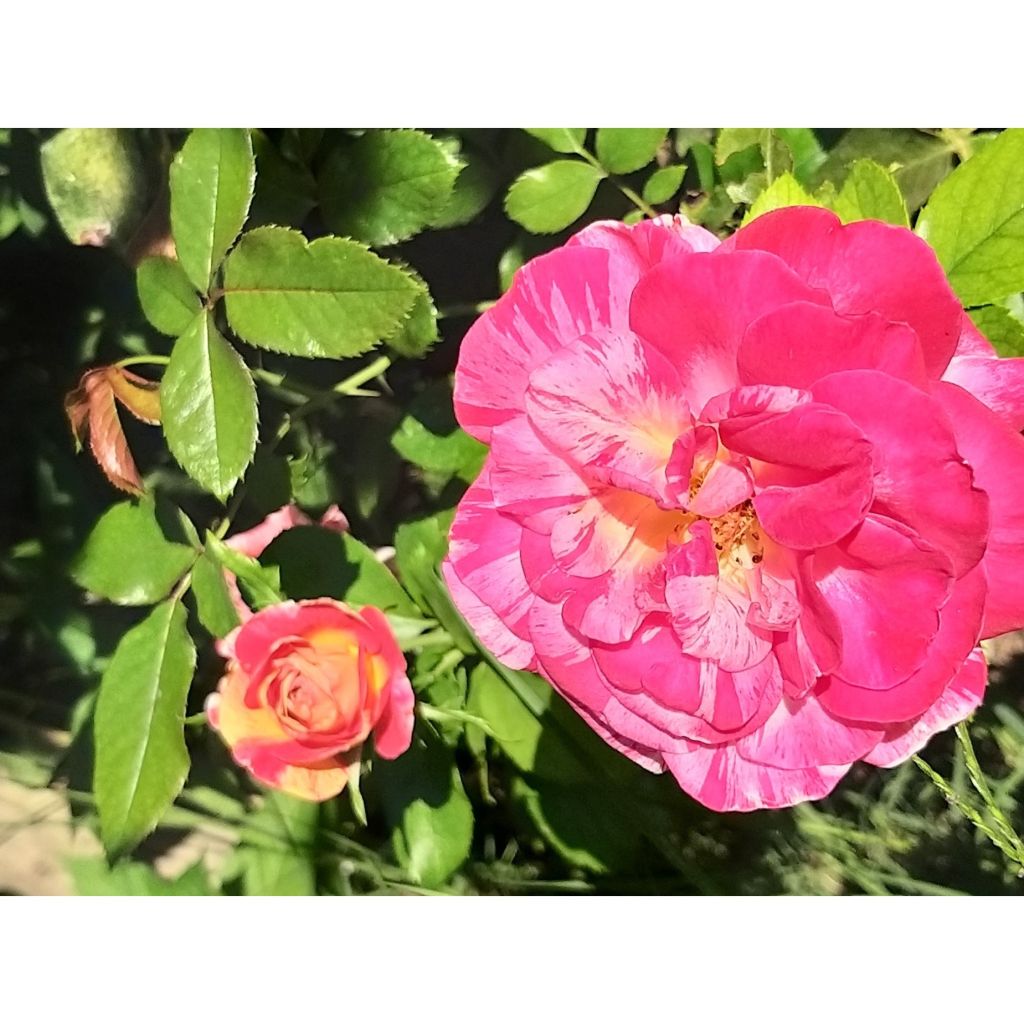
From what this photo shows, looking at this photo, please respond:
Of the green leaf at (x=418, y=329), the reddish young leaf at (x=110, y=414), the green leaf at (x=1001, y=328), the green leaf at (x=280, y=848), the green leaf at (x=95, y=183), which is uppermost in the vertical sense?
the green leaf at (x=95, y=183)

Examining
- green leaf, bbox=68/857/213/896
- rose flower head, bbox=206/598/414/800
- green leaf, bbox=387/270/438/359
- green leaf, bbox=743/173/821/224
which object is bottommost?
green leaf, bbox=68/857/213/896

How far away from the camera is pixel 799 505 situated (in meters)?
0.27

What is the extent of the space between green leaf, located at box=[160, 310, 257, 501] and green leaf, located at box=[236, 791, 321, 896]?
0.14m

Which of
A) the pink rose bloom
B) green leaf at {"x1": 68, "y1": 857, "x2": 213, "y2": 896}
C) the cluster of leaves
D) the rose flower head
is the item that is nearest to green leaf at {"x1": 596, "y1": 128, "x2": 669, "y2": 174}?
the cluster of leaves

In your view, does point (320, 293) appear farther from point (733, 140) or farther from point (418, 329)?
point (733, 140)

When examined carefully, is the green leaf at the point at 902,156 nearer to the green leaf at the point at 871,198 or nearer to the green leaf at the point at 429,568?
the green leaf at the point at 871,198

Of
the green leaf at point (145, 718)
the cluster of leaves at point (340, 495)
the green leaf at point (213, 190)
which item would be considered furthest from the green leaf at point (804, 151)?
the green leaf at point (145, 718)

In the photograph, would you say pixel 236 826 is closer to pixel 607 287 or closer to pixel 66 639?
pixel 66 639

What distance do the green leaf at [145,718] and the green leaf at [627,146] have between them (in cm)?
26

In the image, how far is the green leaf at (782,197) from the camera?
1.09ft

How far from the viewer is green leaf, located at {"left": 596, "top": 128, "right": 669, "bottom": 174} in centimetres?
38

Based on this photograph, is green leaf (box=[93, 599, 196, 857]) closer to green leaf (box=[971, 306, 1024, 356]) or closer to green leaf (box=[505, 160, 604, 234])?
green leaf (box=[505, 160, 604, 234])

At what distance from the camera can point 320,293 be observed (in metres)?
0.38
